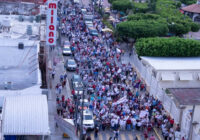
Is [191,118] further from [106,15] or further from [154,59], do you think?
[106,15]

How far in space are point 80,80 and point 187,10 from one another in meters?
41.0

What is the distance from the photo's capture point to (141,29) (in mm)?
50438

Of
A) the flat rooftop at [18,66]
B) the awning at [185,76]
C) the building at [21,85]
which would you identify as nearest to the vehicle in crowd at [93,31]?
the building at [21,85]

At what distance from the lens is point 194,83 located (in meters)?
38.0

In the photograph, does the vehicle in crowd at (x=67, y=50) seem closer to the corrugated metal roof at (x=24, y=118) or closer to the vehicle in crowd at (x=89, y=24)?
the vehicle in crowd at (x=89, y=24)

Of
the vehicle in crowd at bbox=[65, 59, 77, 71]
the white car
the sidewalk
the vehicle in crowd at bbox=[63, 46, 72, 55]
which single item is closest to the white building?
the white car

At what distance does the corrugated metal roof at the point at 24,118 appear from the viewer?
808 inches

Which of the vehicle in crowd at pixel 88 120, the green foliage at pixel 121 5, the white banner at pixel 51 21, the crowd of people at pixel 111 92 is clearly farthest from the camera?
the green foliage at pixel 121 5

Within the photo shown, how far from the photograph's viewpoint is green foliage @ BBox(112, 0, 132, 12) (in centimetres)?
7175

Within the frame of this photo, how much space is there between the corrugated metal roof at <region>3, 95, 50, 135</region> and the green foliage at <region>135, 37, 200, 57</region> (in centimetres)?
2199

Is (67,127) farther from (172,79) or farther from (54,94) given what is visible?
(172,79)

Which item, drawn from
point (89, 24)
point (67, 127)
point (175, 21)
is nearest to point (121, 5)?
point (89, 24)

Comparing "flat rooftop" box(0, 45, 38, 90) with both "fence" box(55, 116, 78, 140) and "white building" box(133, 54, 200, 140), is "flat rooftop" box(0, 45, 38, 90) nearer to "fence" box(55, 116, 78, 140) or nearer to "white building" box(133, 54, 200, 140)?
"fence" box(55, 116, 78, 140)

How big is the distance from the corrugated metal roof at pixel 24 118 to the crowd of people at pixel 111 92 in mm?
8292
